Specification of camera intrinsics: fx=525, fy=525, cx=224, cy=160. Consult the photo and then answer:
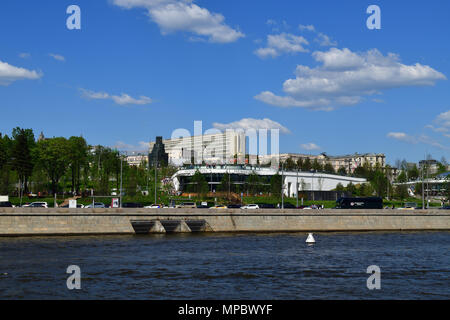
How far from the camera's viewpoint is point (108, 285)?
33.7 meters

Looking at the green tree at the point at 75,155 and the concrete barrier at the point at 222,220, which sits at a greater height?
the green tree at the point at 75,155

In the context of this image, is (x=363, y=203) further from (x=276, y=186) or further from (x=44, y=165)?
(x=44, y=165)

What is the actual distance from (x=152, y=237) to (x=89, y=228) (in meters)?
8.03

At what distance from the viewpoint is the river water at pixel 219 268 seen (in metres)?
32.0

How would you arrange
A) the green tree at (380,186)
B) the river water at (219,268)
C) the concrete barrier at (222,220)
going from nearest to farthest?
the river water at (219,268) → the concrete barrier at (222,220) → the green tree at (380,186)

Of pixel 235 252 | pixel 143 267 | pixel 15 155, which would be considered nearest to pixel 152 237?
pixel 235 252

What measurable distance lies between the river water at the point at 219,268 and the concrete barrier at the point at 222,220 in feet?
11.6
